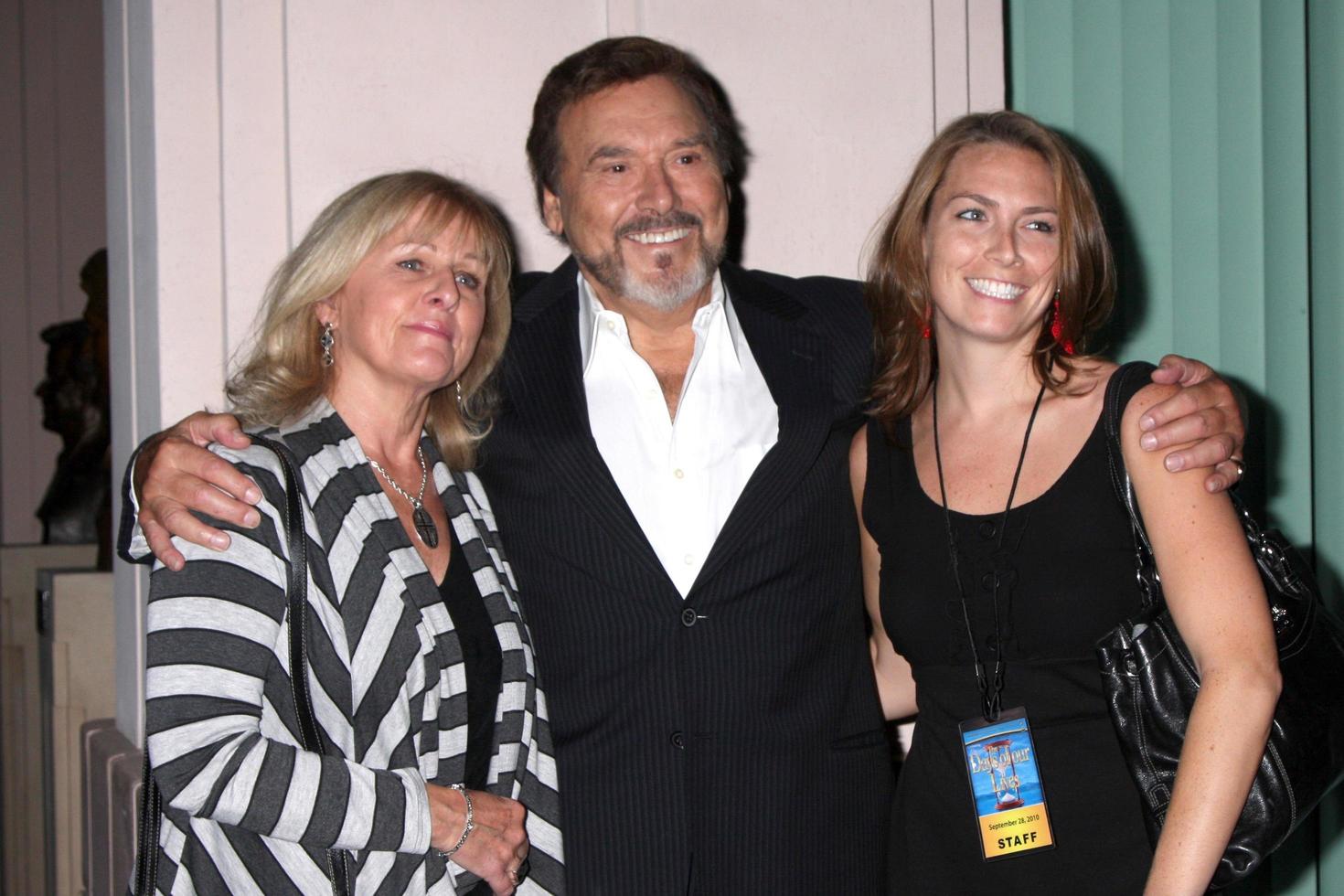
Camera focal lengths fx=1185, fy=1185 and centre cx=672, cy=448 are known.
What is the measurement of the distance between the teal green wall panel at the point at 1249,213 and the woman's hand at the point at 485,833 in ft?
6.13

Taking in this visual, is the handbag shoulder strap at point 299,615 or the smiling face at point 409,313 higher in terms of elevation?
the smiling face at point 409,313

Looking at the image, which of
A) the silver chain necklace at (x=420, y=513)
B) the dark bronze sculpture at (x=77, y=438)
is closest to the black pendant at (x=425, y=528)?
the silver chain necklace at (x=420, y=513)

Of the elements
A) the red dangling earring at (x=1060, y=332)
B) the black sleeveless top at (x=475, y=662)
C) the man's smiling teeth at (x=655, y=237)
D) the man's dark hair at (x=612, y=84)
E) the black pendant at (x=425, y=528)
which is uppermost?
the man's dark hair at (x=612, y=84)

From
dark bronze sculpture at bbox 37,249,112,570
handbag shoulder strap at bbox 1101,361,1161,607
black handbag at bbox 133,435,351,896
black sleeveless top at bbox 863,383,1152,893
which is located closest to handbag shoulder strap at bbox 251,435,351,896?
black handbag at bbox 133,435,351,896

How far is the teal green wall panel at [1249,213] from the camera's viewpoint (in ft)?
8.26

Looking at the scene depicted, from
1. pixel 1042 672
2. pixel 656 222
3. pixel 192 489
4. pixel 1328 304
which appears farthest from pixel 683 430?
pixel 1328 304

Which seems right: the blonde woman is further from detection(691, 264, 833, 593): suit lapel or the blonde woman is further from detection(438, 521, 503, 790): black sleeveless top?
detection(691, 264, 833, 593): suit lapel

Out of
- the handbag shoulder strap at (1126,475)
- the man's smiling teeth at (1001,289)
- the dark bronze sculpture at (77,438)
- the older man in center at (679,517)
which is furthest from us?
the dark bronze sculpture at (77,438)

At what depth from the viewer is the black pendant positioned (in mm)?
1875

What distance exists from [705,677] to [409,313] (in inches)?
29.5

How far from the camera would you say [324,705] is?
5.30 ft

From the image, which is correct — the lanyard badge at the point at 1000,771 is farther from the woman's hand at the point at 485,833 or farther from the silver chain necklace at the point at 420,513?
the silver chain necklace at the point at 420,513

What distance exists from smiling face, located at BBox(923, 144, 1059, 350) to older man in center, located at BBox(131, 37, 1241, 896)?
281 millimetres

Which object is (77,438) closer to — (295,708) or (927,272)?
(295,708)
